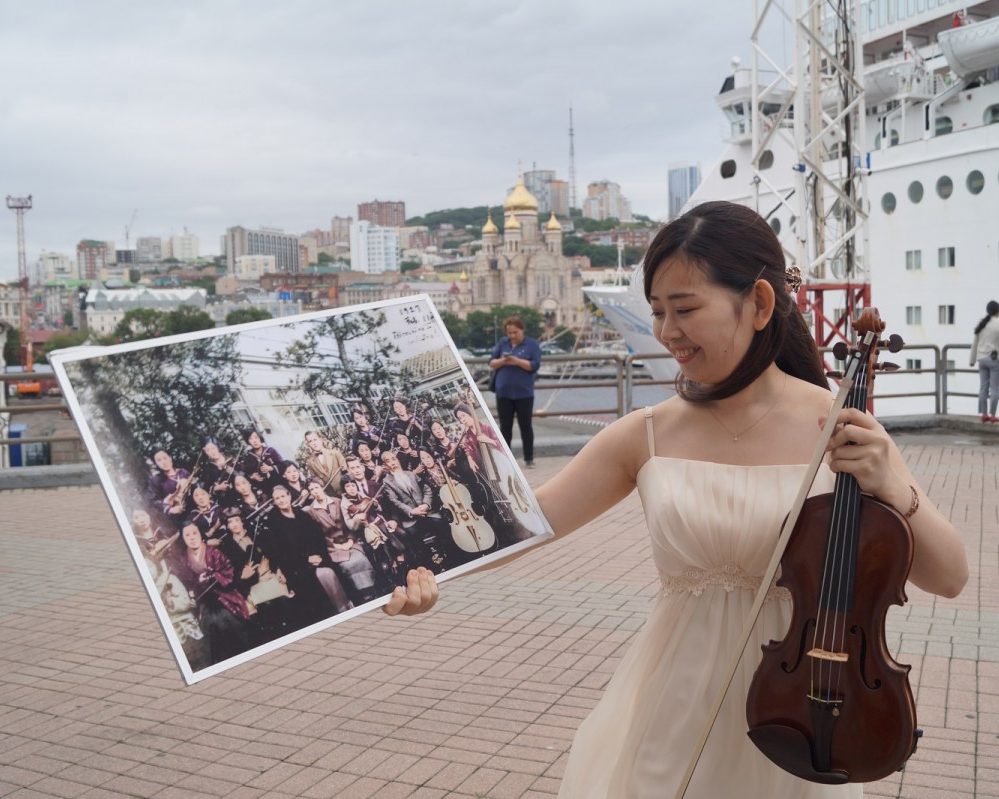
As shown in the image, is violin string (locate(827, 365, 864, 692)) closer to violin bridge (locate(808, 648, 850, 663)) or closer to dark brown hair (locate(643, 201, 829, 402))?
violin bridge (locate(808, 648, 850, 663))

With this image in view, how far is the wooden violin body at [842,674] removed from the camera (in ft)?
5.89

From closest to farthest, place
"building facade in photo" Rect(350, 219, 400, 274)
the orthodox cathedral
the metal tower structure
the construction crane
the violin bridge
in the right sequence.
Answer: the violin bridge → the metal tower structure → the construction crane → the orthodox cathedral → "building facade in photo" Rect(350, 219, 400, 274)

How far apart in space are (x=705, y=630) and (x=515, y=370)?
31.3 ft

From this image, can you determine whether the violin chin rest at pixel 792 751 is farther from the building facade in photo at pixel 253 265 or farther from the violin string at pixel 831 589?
the building facade in photo at pixel 253 265

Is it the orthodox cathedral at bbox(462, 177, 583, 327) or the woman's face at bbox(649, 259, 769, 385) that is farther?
the orthodox cathedral at bbox(462, 177, 583, 327)

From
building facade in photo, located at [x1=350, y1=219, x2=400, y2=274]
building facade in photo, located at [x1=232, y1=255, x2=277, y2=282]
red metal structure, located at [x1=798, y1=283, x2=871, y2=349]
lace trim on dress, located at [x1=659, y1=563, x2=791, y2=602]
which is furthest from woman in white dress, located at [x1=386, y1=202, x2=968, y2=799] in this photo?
building facade in photo, located at [x1=350, y1=219, x2=400, y2=274]

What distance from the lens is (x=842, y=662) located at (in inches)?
70.6

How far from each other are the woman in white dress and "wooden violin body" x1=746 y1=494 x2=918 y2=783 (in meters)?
0.18

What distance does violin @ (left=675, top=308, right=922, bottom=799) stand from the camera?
1797mm

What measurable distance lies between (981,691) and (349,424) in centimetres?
370

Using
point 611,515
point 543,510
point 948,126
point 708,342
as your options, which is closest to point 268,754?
point 543,510

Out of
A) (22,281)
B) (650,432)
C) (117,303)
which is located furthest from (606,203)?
(650,432)

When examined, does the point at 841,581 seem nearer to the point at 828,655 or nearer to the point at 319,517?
the point at 828,655

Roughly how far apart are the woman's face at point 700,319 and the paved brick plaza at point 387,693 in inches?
86.8
